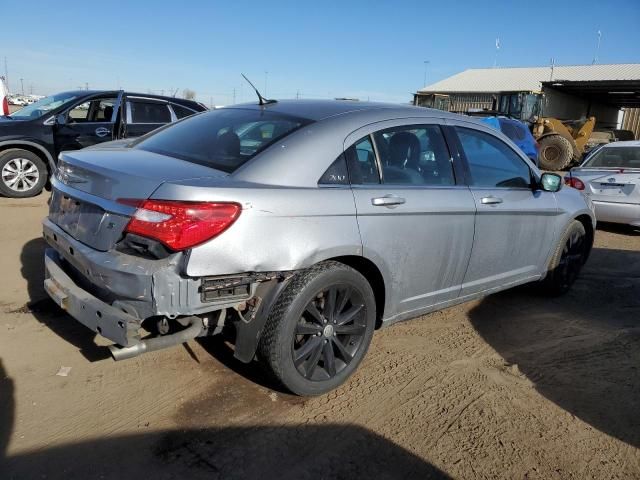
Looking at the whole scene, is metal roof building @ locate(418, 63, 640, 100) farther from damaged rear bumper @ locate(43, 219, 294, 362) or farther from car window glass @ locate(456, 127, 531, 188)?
damaged rear bumper @ locate(43, 219, 294, 362)

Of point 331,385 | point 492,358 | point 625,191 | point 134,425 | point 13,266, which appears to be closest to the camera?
point 134,425

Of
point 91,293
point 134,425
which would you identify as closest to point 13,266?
point 91,293

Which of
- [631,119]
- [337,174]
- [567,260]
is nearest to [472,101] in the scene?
[631,119]

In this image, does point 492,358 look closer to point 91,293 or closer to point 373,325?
point 373,325

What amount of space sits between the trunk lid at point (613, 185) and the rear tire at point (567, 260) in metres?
3.00

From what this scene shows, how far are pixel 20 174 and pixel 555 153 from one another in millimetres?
15577

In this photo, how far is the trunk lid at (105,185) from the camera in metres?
2.73

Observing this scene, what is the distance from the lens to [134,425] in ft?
9.33

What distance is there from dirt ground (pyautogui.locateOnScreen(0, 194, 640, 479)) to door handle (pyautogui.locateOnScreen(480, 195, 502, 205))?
108cm

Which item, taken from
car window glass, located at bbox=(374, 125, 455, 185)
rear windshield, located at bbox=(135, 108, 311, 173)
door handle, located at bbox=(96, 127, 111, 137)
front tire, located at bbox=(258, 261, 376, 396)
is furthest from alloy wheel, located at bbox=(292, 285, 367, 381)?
door handle, located at bbox=(96, 127, 111, 137)

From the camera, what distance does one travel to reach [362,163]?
328 cm

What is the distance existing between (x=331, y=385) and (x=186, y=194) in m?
1.47

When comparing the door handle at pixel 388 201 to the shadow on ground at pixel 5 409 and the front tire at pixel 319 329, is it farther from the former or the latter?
the shadow on ground at pixel 5 409

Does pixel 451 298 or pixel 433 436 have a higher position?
pixel 451 298
